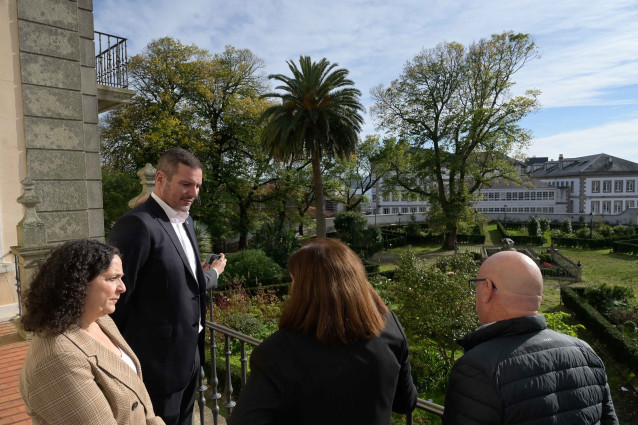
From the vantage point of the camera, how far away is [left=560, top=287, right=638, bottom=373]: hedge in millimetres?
10234

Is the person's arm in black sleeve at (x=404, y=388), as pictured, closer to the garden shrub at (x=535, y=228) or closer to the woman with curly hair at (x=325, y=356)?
the woman with curly hair at (x=325, y=356)

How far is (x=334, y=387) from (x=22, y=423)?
12.6 ft

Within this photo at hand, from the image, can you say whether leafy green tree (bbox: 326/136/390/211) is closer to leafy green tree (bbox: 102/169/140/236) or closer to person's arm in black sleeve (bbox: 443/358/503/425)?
leafy green tree (bbox: 102/169/140/236)

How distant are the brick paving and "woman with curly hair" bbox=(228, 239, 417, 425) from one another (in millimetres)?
3675

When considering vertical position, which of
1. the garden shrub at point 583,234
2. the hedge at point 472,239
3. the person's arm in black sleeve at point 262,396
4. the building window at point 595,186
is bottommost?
the hedge at point 472,239

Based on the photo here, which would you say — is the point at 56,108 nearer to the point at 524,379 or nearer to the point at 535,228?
the point at 524,379

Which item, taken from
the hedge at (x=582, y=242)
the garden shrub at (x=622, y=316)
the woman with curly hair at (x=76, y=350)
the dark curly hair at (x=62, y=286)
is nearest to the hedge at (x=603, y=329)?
the garden shrub at (x=622, y=316)

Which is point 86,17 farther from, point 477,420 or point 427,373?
point 427,373

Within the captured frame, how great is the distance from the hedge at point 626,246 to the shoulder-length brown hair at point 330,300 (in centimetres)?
3309

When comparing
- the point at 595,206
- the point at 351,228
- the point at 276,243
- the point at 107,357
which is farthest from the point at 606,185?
the point at 107,357

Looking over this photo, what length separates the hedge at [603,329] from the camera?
10.2 metres

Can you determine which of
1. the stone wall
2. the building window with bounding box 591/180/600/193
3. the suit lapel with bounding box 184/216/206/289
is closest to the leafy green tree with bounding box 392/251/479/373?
the stone wall

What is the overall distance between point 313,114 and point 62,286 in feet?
61.8

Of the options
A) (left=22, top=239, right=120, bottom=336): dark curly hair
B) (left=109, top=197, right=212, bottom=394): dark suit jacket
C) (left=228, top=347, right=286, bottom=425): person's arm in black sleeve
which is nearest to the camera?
(left=228, top=347, right=286, bottom=425): person's arm in black sleeve
